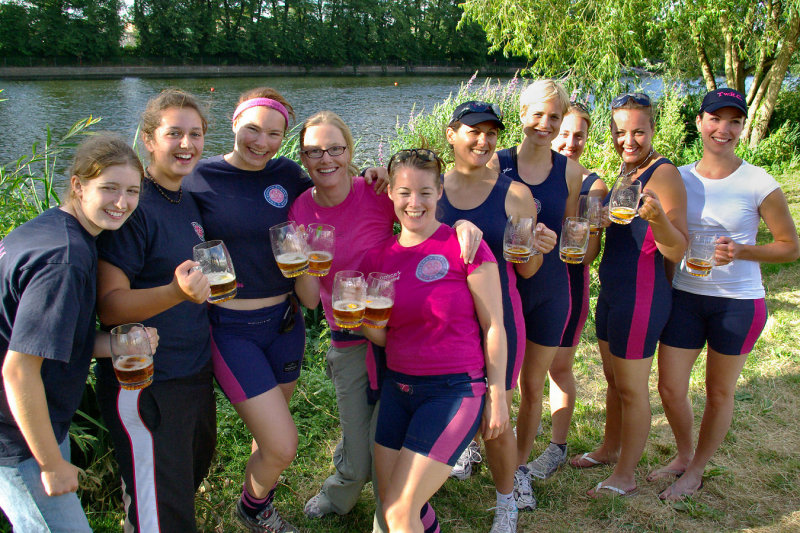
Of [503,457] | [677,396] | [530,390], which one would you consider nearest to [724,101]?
[677,396]

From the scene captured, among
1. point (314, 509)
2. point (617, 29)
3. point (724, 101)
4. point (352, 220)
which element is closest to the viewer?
point (352, 220)

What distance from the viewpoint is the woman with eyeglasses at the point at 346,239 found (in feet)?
8.59

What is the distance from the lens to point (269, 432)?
8.36 feet

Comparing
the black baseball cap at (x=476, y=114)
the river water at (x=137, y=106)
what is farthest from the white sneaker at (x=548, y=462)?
the river water at (x=137, y=106)

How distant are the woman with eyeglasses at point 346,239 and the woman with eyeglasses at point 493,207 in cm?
38

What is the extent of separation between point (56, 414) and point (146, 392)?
35 cm

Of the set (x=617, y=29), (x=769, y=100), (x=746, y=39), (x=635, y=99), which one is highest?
(x=746, y=39)

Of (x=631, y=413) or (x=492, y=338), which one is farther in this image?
(x=631, y=413)

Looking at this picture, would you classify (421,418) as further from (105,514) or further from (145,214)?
(105,514)

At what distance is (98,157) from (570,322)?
8.32 feet

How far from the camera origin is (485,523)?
2961 mm

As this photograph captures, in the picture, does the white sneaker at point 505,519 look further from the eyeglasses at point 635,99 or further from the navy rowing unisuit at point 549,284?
the eyeglasses at point 635,99

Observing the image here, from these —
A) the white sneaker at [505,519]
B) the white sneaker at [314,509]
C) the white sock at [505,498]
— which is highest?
the white sock at [505,498]

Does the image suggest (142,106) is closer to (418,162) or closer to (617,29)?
(617,29)
